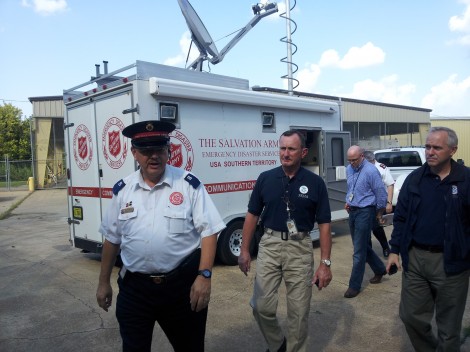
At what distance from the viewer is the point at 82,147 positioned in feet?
22.1

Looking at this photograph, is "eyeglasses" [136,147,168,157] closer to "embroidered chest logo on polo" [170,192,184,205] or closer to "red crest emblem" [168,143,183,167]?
"embroidered chest logo on polo" [170,192,184,205]

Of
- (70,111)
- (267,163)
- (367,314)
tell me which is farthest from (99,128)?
(367,314)

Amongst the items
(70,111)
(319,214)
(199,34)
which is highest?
(199,34)

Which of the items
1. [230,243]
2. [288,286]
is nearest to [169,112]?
[230,243]

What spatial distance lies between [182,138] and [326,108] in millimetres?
3516

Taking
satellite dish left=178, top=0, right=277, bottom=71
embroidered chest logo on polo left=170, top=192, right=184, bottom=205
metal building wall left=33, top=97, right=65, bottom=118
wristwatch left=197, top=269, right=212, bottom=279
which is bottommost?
wristwatch left=197, top=269, right=212, bottom=279

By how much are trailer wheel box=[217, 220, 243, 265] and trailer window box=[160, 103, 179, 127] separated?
6.25 ft

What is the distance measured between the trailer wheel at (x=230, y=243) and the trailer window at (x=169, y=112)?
191 centimetres

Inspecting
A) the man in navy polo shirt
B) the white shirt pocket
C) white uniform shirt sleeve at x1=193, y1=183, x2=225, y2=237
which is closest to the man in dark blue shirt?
the man in navy polo shirt

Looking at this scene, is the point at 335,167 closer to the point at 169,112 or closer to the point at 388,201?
the point at 388,201

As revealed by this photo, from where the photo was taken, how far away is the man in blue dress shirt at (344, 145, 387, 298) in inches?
208

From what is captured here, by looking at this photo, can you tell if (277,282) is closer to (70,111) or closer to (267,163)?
(267,163)

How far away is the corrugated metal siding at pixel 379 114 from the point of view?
28953 mm

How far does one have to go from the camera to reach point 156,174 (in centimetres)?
264
